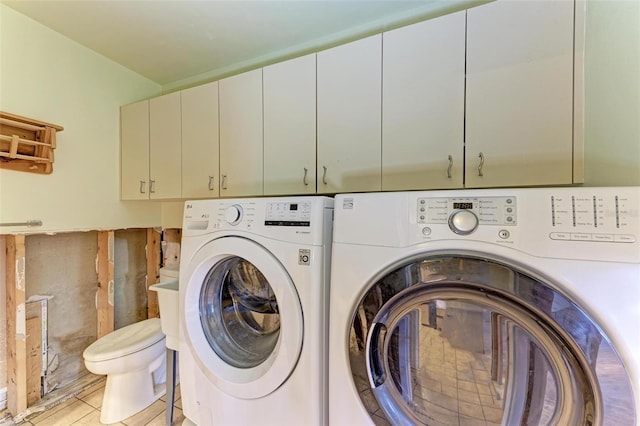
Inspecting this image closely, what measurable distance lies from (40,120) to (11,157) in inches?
11.9

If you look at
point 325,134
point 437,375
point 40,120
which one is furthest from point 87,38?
point 437,375

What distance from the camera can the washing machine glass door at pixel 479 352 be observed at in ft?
1.93

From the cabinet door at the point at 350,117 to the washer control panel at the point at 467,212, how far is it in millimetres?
A: 563

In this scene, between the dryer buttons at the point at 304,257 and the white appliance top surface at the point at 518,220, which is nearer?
the white appliance top surface at the point at 518,220

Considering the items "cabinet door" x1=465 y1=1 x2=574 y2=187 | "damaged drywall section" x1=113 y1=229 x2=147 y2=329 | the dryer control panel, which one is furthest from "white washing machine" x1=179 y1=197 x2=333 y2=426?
"damaged drywall section" x1=113 y1=229 x2=147 y2=329

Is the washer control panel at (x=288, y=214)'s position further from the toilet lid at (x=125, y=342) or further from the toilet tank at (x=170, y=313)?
the toilet lid at (x=125, y=342)

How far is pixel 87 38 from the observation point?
65.6 inches

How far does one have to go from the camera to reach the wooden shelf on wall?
1.39 metres

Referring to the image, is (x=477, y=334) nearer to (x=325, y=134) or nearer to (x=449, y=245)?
(x=449, y=245)

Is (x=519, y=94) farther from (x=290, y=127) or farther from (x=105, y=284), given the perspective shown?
(x=105, y=284)

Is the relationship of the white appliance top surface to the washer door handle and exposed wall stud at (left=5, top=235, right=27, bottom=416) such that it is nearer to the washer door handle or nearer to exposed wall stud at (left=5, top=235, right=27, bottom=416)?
the washer door handle

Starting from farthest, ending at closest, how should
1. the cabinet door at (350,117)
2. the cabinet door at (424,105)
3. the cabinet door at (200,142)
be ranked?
1. the cabinet door at (200,142)
2. the cabinet door at (350,117)
3. the cabinet door at (424,105)

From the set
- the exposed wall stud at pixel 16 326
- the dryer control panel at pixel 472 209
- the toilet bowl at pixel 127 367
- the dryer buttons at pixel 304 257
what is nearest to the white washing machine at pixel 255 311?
the dryer buttons at pixel 304 257

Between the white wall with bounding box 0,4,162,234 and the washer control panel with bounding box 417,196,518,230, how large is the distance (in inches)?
80.1
